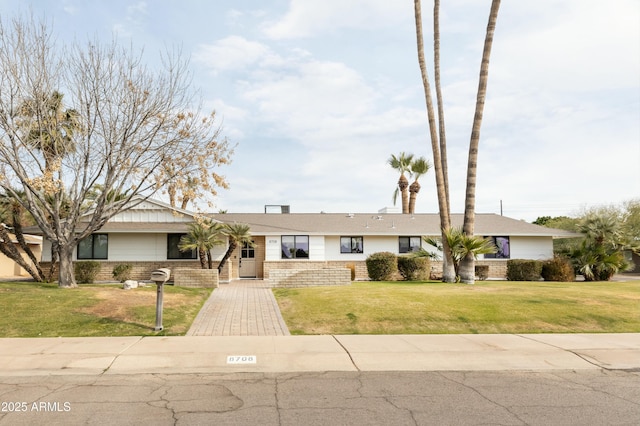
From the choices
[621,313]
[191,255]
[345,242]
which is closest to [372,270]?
[345,242]

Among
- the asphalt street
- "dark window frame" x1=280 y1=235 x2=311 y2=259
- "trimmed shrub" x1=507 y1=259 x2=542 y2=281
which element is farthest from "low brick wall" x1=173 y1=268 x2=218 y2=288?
"trimmed shrub" x1=507 y1=259 x2=542 y2=281

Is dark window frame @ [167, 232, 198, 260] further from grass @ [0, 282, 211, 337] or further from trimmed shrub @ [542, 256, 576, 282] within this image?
trimmed shrub @ [542, 256, 576, 282]

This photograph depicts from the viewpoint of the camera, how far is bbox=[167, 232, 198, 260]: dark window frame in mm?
25500

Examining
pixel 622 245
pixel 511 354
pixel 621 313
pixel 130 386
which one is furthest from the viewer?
pixel 622 245

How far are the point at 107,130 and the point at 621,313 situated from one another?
1722cm

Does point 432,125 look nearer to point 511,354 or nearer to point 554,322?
point 554,322

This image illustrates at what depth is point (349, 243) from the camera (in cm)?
2848

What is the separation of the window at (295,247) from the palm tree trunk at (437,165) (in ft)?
29.0

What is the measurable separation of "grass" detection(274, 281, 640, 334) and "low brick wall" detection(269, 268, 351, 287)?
16.8ft

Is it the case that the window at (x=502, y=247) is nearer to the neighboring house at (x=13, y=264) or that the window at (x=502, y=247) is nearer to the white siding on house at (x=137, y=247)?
the white siding on house at (x=137, y=247)

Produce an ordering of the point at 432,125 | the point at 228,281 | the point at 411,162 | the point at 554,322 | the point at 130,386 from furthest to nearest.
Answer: the point at 411,162, the point at 228,281, the point at 432,125, the point at 554,322, the point at 130,386

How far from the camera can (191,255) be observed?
83.9 feet

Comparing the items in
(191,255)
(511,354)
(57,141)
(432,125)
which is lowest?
(511,354)

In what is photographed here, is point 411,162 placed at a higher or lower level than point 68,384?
higher
